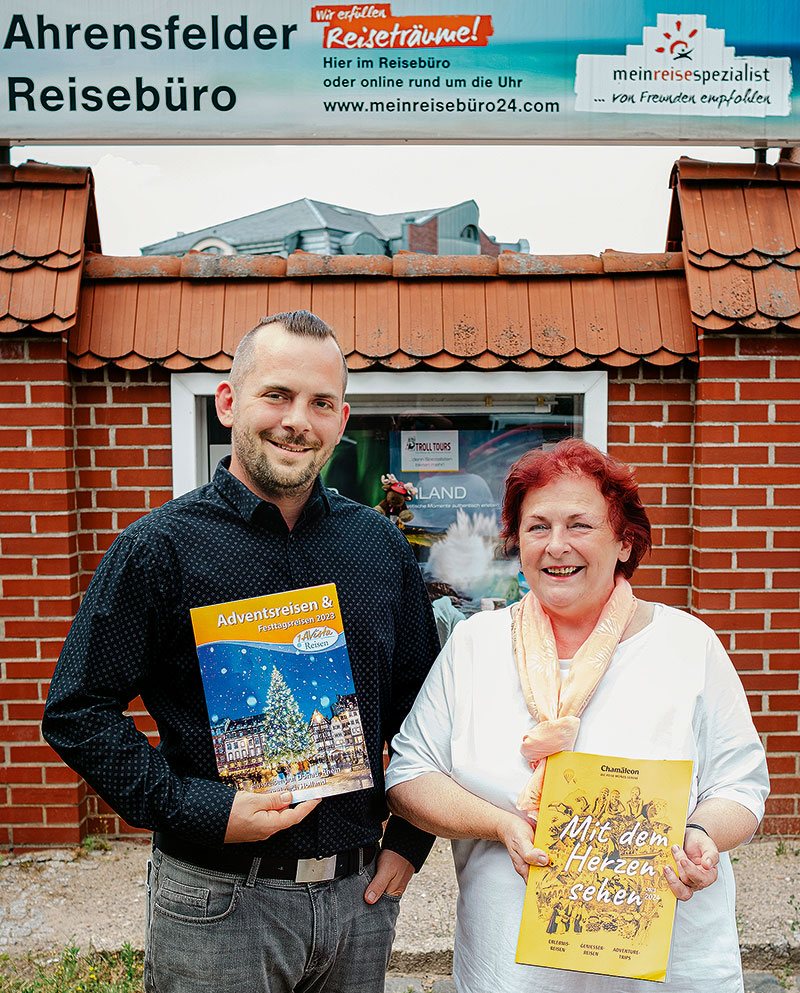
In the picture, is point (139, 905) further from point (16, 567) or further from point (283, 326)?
point (283, 326)

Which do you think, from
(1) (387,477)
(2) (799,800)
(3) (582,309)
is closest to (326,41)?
(3) (582,309)

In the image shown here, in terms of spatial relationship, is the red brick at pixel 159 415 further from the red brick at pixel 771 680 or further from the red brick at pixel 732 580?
the red brick at pixel 771 680

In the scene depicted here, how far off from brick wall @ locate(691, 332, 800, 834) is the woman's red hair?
188 centimetres

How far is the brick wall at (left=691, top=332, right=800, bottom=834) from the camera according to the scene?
3695 mm

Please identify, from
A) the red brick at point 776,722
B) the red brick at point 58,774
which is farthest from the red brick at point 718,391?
the red brick at point 58,774

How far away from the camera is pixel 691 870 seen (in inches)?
63.7

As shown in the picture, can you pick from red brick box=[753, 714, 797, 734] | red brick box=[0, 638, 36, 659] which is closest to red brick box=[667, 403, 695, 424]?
red brick box=[753, 714, 797, 734]

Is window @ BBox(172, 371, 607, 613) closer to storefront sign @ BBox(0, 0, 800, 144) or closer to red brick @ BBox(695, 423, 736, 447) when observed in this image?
red brick @ BBox(695, 423, 736, 447)

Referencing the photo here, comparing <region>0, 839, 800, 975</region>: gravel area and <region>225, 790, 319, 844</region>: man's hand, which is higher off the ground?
<region>225, 790, 319, 844</region>: man's hand

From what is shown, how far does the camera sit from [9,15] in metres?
3.77

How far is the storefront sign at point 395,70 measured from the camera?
12.4ft

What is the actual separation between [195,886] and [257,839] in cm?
21

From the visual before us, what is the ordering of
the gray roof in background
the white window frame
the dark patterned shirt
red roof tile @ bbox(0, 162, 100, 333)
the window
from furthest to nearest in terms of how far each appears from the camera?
1. the gray roof in background
2. the window
3. the white window frame
4. red roof tile @ bbox(0, 162, 100, 333)
5. the dark patterned shirt

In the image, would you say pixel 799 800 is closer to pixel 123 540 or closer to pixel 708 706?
pixel 708 706
